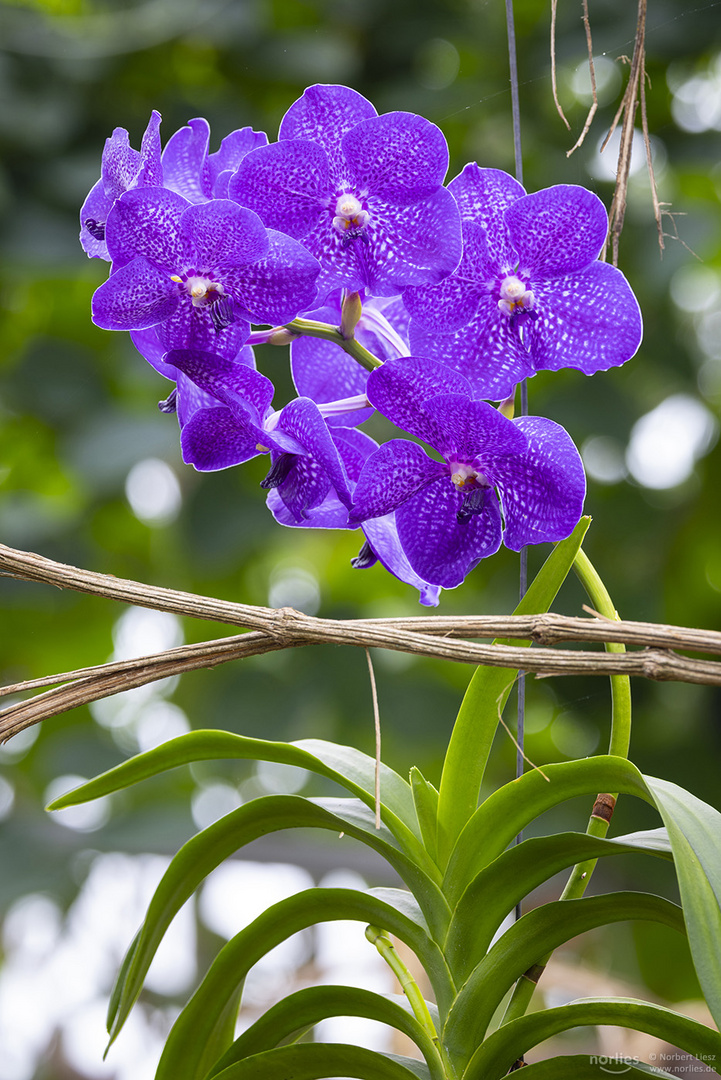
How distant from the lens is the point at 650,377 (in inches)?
58.5

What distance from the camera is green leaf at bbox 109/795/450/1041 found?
44 centimetres

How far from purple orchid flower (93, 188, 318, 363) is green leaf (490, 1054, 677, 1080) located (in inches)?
14.9

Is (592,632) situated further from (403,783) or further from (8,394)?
(8,394)

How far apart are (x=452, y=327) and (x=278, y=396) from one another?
0.89m

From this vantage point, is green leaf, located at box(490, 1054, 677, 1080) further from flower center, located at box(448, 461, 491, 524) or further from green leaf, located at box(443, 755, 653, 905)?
flower center, located at box(448, 461, 491, 524)

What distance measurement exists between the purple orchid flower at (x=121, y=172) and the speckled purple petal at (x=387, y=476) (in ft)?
0.57

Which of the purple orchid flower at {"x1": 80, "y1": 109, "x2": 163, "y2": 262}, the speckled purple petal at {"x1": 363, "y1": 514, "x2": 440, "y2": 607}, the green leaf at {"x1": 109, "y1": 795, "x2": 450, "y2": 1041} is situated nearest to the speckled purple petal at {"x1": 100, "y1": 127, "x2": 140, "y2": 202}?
the purple orchid flower at {"x1": 80, "y1": 109, "x2": 163, "y2": 262}

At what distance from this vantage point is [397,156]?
1.32 ft

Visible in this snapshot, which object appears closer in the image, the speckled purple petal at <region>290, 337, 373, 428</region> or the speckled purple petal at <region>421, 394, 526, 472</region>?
the speckled purple petal at <region>421, 394, 526, 472</region>

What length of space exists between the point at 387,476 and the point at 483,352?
9cm

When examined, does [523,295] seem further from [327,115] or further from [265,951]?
[265,951]

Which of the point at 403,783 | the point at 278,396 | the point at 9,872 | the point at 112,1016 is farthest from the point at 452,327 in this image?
the point at 9,872

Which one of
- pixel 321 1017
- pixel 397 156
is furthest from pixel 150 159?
pixel 321 1017

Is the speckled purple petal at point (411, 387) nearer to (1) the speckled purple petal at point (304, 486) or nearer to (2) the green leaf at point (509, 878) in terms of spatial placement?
(1) the speckled purple petal at point (304, 486)
